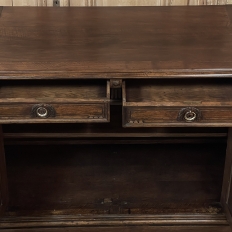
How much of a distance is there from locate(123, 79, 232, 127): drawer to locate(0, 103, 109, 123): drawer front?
72 millimetres

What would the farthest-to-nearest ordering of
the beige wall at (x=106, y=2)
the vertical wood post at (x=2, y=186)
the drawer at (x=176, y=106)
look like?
the beige wall at (x=106, y=2) → the vertical wood post at (x=2, y=186) → the drawer at (x=176, y=106)

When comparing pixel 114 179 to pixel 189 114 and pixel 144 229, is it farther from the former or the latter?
pixel 189 114

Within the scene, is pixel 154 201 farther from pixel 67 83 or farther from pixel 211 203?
pixel 67 83

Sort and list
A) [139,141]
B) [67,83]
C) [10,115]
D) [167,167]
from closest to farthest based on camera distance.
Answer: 1. [10,115]
2. [67,83]
3. [167,167]
4. [139,141]

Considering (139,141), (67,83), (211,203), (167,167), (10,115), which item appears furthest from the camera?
(139,141)

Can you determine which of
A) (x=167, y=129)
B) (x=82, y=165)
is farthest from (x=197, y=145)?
(x=82, y=165)

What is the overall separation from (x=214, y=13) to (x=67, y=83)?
0.64 metres

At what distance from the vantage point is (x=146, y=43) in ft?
4.24

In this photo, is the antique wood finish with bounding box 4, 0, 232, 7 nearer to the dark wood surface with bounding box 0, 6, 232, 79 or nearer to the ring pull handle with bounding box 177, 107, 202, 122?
the dark wood surface with bounding box 0, 6, 232, 79

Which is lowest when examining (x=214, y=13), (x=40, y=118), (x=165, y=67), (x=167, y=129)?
(x=167, y=129)

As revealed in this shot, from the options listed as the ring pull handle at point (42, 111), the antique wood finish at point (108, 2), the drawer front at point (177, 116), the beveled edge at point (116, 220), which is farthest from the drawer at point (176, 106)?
the antique wood finish at point (108, 2)

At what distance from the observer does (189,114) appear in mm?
1071

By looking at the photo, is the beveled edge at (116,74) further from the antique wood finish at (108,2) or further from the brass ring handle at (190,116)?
the antique wood finish at (108,2)

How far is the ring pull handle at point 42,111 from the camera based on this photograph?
3.50 ft
